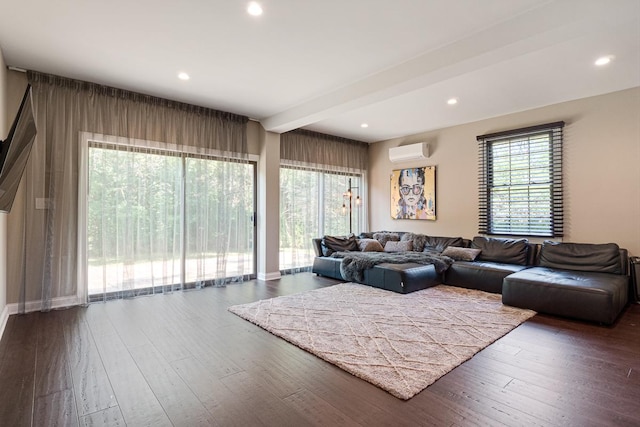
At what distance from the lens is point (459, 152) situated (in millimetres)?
6098

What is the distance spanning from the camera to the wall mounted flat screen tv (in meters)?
1.82

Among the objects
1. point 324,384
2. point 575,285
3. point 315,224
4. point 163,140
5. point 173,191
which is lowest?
point 324,384

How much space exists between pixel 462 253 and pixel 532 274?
1.32m

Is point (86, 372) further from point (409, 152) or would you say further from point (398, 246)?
point (409, 152)

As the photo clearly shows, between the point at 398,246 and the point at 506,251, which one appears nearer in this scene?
the point at 506,251

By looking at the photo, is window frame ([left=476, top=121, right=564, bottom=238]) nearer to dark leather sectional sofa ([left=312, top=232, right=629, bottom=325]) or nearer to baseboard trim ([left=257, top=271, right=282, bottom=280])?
dark leather sectional sofa ([left=312, top=232, right=629, bottom=325])

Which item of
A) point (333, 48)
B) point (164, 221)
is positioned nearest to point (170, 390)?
point (164, 221)

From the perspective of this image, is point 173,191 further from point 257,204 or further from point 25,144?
point 25,144

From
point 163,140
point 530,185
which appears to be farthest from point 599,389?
point 163,140

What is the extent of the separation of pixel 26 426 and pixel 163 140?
3675mm

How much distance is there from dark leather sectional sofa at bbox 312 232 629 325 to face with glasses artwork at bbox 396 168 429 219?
28.5 inches

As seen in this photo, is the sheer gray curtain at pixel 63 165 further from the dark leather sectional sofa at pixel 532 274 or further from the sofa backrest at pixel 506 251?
the sofa backrest at pixel 506 251

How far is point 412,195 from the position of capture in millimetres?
6797

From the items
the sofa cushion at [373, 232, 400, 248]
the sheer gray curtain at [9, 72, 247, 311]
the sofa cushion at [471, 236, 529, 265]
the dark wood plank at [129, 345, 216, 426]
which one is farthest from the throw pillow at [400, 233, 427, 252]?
the dark wood plank at [129, 345, 216, 426]
